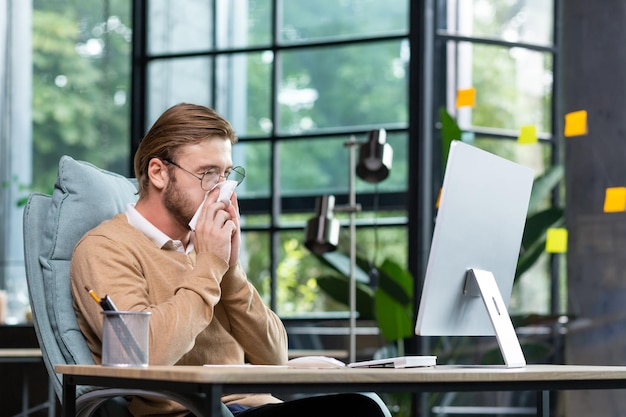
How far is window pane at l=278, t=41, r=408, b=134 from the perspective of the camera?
4734 mm

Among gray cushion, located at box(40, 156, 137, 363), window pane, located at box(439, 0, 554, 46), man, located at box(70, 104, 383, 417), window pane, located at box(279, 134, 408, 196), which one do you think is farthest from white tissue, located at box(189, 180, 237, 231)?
window pane, located at box(279, 134, 408, 196)

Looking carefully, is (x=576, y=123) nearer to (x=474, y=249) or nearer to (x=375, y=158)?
(x=375, y=158)

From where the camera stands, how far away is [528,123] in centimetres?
418

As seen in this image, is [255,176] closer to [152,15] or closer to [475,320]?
[152,15]

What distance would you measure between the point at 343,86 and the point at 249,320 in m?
2.86

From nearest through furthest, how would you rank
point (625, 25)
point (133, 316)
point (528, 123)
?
point (133, 316), point (625, 25), point (528, 123)

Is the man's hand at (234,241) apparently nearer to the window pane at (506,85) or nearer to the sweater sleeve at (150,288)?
the sweater sleeve at (150,288)

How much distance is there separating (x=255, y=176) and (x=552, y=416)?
75.6 inches

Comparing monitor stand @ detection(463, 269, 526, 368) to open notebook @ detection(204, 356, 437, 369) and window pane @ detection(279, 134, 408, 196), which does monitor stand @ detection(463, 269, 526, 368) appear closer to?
open notebook @ detection(204, 356, 437, 369)

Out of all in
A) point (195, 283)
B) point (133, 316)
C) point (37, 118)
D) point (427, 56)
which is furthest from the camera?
point (37, 118)

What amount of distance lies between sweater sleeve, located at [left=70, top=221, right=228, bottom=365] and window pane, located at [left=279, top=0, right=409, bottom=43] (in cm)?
290

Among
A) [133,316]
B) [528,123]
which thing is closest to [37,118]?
[528,123]

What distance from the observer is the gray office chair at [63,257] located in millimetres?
1937

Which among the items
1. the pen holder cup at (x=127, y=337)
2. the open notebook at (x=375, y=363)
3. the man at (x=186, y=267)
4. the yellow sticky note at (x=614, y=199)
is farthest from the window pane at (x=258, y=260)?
the pen holder cup at (x=127, y=337)
